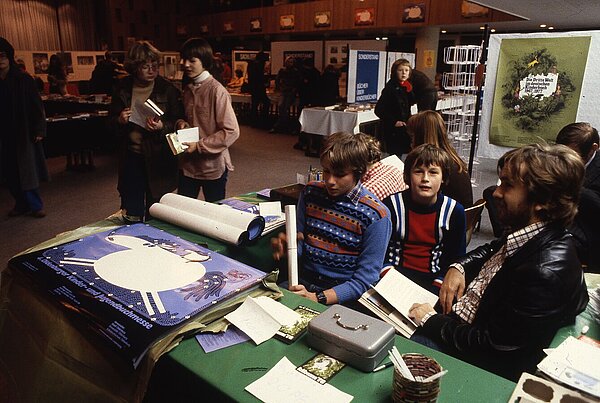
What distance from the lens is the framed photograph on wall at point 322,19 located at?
10.0 m

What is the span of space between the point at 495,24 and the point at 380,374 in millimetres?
8006

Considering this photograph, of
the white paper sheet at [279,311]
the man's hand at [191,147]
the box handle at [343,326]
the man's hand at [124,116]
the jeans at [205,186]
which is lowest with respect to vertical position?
the jeans at [205,186]

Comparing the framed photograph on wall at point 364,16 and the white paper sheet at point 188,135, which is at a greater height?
the framed photograph on wall at point 364,16

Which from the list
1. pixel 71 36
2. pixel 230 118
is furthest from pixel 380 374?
pixel 71 36

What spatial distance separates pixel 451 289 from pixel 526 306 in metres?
0.46

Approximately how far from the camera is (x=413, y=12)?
27.5 feet

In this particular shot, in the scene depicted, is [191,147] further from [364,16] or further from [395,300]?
[364,16]

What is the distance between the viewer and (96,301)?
3.77 ft

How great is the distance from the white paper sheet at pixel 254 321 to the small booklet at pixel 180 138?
141cm

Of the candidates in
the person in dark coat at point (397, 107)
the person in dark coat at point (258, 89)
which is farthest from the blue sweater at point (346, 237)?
the person in dark coat at point (258, 89)

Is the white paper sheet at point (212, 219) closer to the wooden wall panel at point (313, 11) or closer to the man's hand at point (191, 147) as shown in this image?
the man's hand at point (191, 147)

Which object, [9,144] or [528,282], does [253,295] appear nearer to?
[528,282]

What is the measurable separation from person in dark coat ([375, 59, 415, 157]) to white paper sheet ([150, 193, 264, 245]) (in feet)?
12.2

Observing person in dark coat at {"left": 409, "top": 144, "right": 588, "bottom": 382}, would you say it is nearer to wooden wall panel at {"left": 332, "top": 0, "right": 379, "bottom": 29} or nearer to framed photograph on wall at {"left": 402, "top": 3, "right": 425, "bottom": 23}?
framed photograph on wall at {"left": 402, "top": 3, "right": 425, "bottom": 23}
